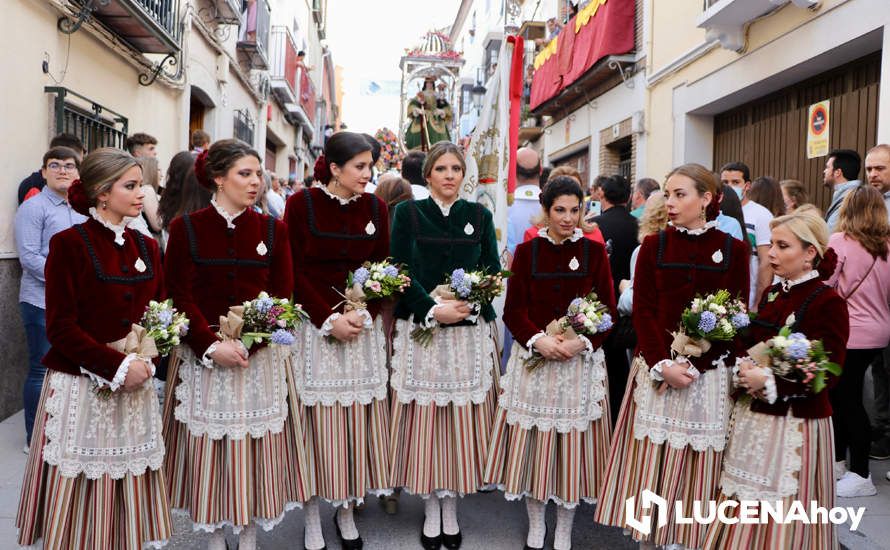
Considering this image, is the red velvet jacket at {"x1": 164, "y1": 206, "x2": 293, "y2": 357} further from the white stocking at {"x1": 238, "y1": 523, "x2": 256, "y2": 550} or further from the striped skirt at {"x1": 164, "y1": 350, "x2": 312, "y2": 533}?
the white stocking at {"x1": 238, "y1": 523, "x2": 256, "y2": 550}

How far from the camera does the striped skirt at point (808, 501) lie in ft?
10.5

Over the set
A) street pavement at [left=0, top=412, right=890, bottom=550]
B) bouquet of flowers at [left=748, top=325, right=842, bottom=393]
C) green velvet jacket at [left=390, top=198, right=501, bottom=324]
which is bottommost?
street pavement at [left=0, top=412, right=890, bottom=550]

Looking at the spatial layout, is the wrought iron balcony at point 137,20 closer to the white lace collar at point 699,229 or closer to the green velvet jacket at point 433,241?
the green velvet jacket at point 433,241

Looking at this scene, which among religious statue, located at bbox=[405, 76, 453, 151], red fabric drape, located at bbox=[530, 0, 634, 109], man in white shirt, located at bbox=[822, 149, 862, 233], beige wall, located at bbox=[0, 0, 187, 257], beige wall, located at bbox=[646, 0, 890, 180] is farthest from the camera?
red fabric drape, located at bbox=[530, 0, 634, 109]

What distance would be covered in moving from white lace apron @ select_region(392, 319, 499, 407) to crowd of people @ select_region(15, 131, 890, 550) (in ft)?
0.04

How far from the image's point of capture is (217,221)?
3545 mm

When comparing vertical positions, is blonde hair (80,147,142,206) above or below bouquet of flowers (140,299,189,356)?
above

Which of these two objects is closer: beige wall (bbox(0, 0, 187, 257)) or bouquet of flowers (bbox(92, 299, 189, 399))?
bouquet of flowers (bbox(92, 299, 189, 399))

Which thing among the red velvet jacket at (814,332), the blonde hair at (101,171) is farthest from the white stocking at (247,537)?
the red velvet jacket at (814,332)

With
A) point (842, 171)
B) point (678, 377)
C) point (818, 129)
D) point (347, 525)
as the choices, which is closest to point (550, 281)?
point (678, 377)

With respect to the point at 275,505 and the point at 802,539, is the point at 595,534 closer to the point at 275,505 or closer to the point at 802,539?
the point at 802,539

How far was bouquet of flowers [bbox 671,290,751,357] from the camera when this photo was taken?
3.29 meters

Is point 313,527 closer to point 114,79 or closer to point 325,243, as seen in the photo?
point 325,243

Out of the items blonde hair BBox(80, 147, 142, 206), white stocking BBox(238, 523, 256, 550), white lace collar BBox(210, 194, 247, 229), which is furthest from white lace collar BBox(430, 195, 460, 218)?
white stocking BBox(238, 523, 256, 550)
